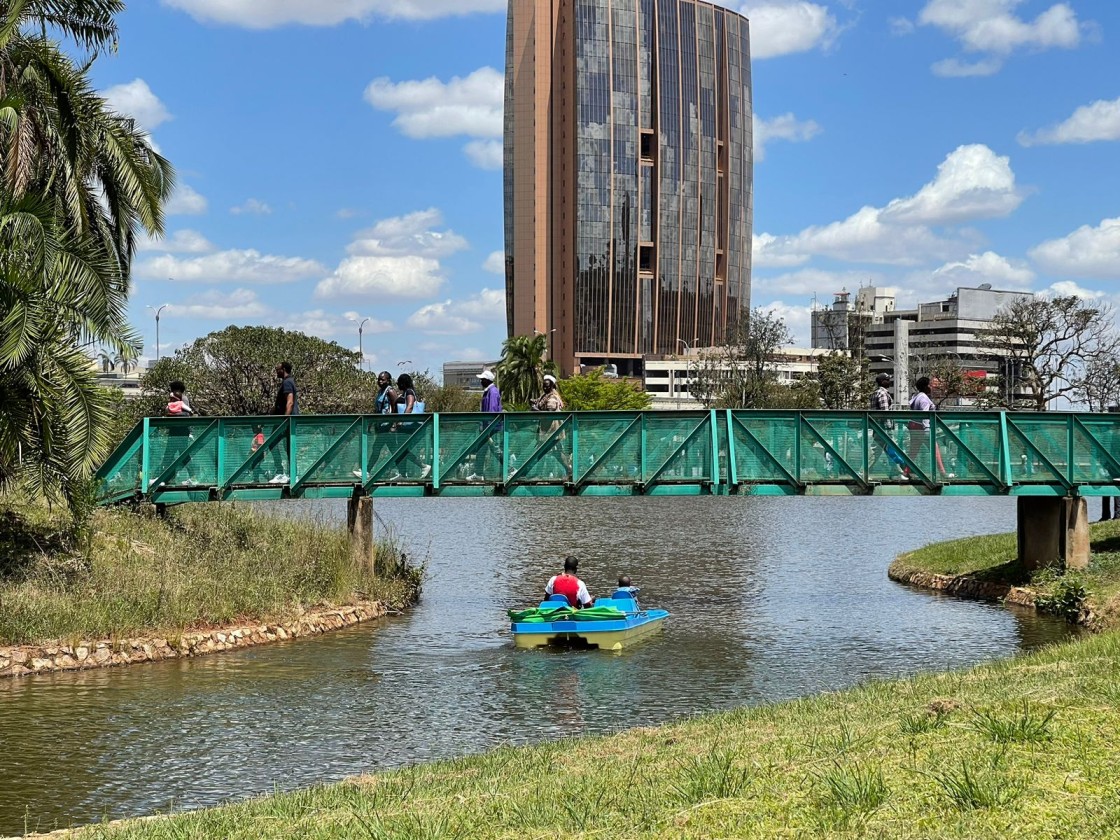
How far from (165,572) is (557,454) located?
838 cm

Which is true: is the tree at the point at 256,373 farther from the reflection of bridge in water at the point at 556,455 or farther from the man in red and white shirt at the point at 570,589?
the man in red and white shirt at the point at 570,589

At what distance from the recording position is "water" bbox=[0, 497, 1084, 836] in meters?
15.6

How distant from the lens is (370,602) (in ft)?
93.8

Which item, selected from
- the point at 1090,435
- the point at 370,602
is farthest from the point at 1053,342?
the point at 370,602

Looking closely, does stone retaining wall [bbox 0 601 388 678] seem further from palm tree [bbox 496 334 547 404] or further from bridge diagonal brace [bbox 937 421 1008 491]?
palm tree [bbox 496 334 547 404]

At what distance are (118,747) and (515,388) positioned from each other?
330 feet

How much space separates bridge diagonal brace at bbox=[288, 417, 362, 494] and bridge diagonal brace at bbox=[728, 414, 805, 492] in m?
8.03

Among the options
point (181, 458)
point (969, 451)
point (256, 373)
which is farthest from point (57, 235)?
point (256, 373)

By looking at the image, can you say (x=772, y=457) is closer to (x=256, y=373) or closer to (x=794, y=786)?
(x=794, y=786)

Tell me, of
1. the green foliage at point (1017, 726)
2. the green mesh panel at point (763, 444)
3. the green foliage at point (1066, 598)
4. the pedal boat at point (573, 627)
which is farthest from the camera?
the green mesh panel at point (763, 444)

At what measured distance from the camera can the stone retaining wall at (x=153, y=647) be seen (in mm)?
21688

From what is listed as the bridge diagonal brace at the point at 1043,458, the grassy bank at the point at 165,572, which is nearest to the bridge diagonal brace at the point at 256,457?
the grassy bank at the point at 165,572

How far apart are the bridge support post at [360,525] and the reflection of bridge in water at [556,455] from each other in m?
0.54

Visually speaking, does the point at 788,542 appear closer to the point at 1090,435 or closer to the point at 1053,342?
the point at 1090,435
